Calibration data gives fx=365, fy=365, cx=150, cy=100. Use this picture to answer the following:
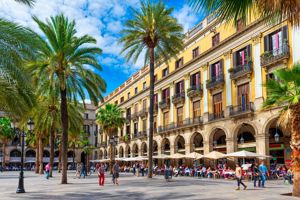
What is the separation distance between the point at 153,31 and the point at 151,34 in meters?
0.32

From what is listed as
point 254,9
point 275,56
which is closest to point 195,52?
point 275,56

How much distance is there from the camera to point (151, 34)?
31.5 meters

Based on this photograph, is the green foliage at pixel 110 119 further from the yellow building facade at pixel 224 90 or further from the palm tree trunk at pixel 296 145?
the palm tree trunk at pixel 296 145

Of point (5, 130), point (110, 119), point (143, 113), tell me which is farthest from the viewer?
point (5, 130)

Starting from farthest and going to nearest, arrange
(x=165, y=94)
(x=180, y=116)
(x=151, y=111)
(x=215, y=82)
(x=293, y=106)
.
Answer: (x=165, y=94), (x=180, y=116), (x=215, y=82), (x=151, y=111), (x=293, y=106)

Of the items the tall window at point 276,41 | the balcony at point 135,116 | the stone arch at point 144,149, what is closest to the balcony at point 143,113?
the balcony at point 135,116

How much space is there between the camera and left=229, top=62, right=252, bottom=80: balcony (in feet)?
110

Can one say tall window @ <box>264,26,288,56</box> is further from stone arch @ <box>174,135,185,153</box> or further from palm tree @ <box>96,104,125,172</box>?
palm tree @ <box>96,104,125,172</box>

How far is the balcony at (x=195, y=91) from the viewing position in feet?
137

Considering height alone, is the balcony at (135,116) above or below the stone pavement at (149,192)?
above

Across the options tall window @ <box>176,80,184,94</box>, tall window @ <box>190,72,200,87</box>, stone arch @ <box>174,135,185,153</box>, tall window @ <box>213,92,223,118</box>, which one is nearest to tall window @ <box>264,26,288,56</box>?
tall window @ <box>213,92,223,118</box>

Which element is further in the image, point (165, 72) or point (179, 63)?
point (165, 72)

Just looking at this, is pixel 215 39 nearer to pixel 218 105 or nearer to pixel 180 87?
pixel 218 105

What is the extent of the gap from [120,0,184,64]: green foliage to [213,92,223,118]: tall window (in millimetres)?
8633
